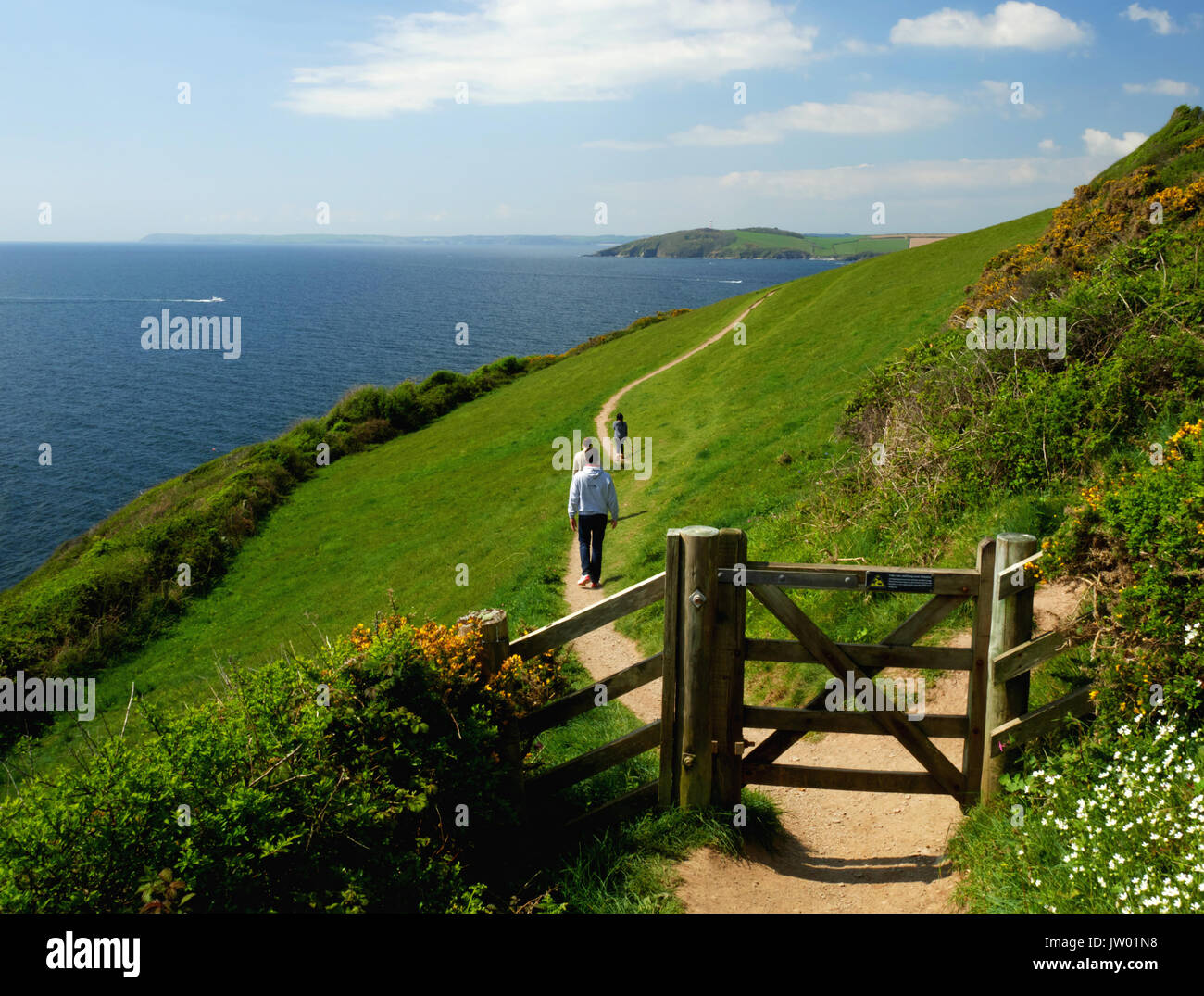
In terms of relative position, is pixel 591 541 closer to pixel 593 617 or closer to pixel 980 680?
pixel 593 617

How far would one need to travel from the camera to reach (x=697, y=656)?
6.47 m

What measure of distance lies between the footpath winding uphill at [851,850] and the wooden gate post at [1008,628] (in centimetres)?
55

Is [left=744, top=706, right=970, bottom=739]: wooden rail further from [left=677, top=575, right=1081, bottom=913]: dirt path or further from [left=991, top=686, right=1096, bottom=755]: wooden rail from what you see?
[left=677, top=575, right=1081, bottom=913]: dirt path

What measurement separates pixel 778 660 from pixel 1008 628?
172 centimetres

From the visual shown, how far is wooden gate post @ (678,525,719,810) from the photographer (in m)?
6.37

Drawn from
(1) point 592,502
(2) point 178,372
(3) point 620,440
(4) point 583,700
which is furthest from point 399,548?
(2) point 178,372

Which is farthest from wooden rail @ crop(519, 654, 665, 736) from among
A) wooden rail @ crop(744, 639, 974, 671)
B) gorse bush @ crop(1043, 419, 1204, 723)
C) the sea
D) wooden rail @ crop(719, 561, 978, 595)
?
the sea

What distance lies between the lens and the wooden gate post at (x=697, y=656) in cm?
637

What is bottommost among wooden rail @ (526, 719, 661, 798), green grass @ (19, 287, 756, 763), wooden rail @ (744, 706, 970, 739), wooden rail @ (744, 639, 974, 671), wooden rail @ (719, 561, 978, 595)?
green grass @ (19, 287, 756, 763)

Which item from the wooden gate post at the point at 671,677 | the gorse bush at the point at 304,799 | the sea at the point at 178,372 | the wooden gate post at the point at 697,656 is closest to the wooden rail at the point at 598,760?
the wooden gate post at the point at 671,677

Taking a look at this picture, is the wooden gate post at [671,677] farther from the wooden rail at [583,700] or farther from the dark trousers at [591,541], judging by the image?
the dark trousers at [591,541]

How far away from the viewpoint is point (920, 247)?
49.7 m

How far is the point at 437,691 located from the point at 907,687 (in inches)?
208

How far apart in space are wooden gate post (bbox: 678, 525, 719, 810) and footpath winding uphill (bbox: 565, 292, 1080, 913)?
1.97 feet
